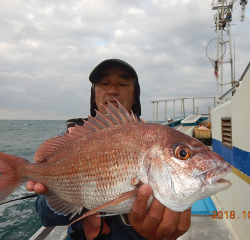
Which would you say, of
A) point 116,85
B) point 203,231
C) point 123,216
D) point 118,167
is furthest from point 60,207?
point 203,231

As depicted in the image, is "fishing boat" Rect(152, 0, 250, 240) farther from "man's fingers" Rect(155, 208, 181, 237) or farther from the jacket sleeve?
the jacket sleeve

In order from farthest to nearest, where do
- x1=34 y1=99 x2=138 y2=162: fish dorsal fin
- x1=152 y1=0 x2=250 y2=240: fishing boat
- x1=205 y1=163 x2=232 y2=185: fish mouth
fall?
x1=152 y1=0 x2=250 y2=240: fishing boat → x1=34 y1=99 x2=138 y2=162: fish dorsal fin → x1=205 y1=163 x2=232 y2=185: fish mouth

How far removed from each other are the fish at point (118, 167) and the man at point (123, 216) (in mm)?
86

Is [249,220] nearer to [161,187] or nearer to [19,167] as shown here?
[161,187]

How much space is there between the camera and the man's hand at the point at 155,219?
1.28 meters

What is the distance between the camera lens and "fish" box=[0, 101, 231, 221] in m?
1.18

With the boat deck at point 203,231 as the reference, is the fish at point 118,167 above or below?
above

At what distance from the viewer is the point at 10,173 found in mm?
1876

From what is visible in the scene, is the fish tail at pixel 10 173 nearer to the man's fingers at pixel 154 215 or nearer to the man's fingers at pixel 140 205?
the man's fingers at pixel 140 205

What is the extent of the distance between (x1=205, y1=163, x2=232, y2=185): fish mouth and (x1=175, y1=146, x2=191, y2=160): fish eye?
166 mm

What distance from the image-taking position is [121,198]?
1203 millimetres

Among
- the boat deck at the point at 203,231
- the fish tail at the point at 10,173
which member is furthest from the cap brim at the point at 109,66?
the boat deck at the point at 203,231

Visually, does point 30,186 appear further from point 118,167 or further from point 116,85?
point 116,85

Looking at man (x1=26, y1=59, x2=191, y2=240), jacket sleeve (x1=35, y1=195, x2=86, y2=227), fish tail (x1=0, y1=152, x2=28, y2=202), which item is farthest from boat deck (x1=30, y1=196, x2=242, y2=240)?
fish tail (x1=0, y1=152, x2=28, y2=202)
